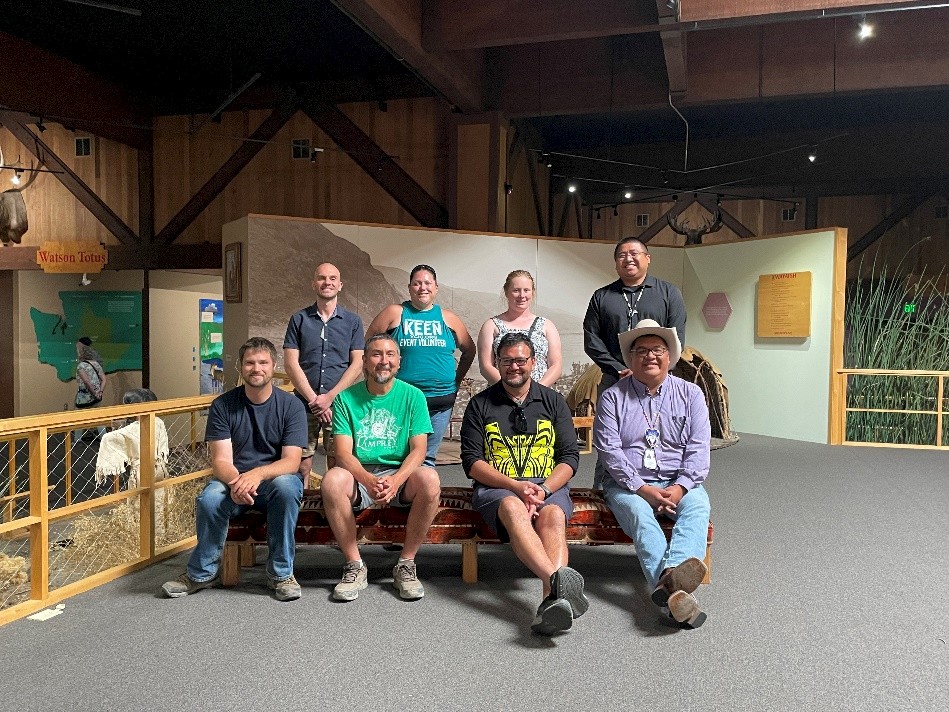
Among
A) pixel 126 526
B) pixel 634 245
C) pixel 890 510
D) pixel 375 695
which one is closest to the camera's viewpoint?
pixel 375 695

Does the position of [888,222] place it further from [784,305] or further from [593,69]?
[593,69]

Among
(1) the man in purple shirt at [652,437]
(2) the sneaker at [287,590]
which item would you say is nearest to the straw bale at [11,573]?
(2) the sneaker at [287,590]

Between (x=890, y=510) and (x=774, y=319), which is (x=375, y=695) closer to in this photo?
(x=890, y=510)

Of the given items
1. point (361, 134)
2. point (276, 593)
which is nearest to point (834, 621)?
point (276, 593)

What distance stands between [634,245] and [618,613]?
173 cm

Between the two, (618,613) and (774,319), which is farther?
(774,319)

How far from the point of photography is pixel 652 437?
3.18 metres

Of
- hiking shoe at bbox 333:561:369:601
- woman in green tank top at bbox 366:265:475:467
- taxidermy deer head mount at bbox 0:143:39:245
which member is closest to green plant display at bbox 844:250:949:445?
woman in green tank top at bbox 366:265:475:467

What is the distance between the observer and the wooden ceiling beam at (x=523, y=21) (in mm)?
5996

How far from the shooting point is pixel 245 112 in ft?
33.4

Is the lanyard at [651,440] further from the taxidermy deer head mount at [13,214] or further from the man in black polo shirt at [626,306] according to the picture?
the taxidermy deer head mount at [13,214]

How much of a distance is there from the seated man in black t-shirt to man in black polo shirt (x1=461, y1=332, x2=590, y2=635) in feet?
2.45

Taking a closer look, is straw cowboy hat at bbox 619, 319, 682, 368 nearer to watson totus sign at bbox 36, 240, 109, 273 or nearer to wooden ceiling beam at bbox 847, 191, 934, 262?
watson totus sign at bbox 36, 240, 109, 273

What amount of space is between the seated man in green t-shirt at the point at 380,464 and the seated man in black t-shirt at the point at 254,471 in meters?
0.17
